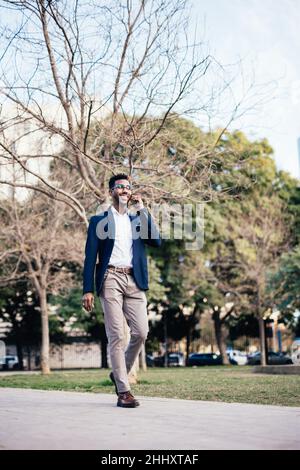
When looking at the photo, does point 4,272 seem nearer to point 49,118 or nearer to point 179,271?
point 179,271

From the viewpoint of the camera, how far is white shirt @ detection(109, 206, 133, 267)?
22.4ft

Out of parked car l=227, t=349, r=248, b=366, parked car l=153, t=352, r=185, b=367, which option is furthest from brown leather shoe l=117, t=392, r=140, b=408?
parked car l=227, t=349, r=248, b=366

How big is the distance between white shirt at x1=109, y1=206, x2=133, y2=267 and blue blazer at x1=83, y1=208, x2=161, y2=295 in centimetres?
4

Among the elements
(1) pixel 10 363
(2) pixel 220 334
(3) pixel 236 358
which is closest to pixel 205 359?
(2) pixel 220 334

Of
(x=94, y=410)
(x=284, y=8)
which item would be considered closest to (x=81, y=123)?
(x=284, y=8)

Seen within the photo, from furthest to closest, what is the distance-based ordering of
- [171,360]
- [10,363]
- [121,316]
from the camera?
1. [171,360]
2. [10,363]
3. [121,316]

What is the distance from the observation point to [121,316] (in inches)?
266

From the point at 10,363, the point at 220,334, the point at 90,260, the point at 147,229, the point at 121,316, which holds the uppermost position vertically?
the point at 147,229

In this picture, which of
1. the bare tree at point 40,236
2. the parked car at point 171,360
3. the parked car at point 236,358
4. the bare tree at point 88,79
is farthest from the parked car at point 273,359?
the bare tree at point 88,79

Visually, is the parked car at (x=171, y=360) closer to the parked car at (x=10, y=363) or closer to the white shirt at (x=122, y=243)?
the parked car at (x=10, y=363)

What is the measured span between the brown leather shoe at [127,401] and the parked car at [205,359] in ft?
131

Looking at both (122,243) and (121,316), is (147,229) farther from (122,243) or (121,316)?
(121,316)

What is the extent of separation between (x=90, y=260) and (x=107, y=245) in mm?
232
